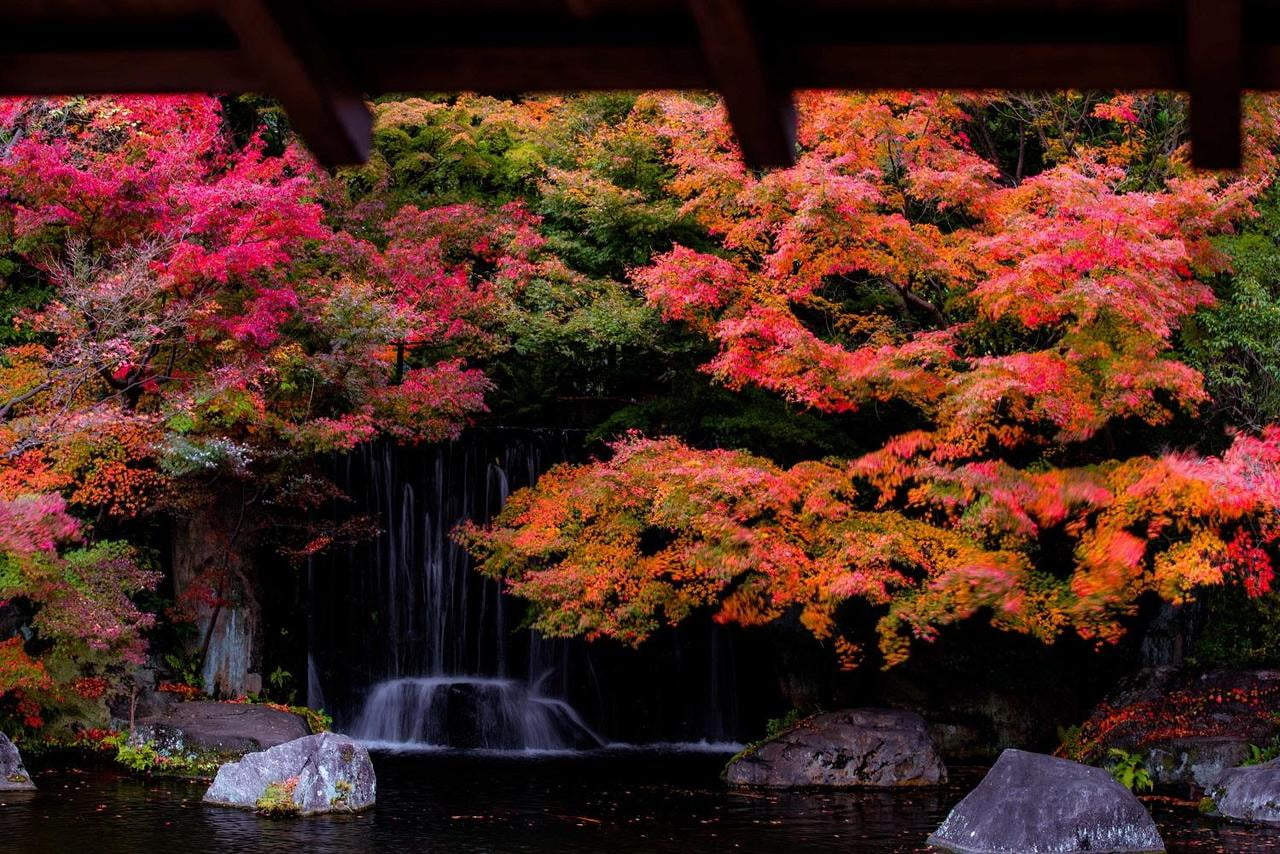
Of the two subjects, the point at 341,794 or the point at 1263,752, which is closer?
the point at 341,794

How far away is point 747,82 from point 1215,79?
1.10 m

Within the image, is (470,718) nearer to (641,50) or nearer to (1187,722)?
(1187,722)

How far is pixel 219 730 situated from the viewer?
1514 centimetres

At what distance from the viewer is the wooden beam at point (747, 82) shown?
9.84 ft

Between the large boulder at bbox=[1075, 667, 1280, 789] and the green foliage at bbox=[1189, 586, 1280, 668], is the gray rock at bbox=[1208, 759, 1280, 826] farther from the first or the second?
the green foliage at bbox=[1189, 586, 1280, 668]

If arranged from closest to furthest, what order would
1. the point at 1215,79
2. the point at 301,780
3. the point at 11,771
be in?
the point at 1215,79 < the point at 301,780 < the point at 11,771

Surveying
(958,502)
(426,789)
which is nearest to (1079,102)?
(958,502)

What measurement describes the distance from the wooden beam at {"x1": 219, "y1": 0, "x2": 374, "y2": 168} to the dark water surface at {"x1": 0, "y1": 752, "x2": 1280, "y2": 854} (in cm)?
880

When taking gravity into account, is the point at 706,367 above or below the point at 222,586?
above

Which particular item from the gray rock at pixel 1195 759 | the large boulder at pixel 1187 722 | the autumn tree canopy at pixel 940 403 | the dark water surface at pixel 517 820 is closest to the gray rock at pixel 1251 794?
the dark water surface at pixel 517 820

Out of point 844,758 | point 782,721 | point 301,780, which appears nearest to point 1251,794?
point 844,758

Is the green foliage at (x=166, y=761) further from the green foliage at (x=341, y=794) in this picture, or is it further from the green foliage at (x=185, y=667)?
the green foliage at (x=185, y=667)

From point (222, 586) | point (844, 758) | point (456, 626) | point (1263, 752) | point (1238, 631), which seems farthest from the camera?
point (456, 626)

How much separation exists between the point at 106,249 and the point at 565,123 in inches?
293
